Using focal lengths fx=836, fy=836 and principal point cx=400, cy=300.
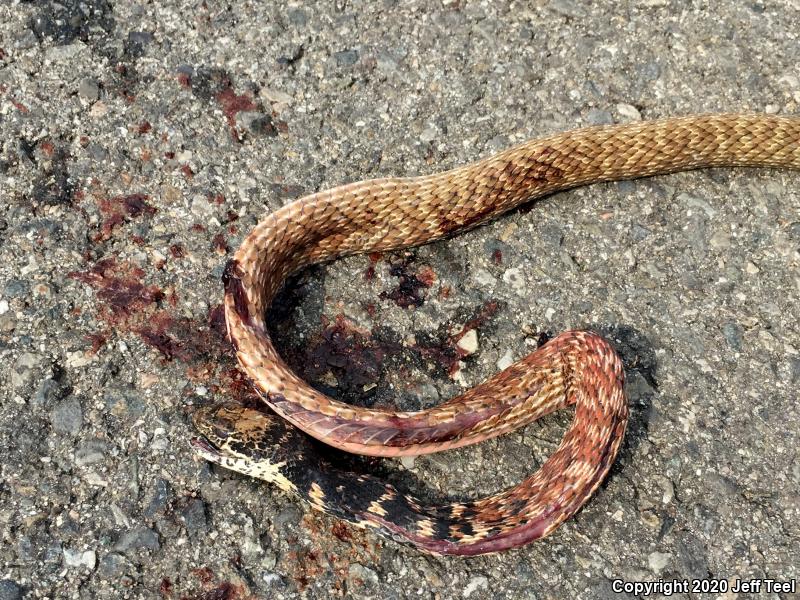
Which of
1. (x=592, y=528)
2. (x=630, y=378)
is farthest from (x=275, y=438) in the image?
(x=630, y=378)

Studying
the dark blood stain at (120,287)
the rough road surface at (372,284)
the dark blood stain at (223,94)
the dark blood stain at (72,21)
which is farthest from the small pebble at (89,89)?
the dark blood stain at (120,287)

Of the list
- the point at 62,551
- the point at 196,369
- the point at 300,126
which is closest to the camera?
the point at 62,551

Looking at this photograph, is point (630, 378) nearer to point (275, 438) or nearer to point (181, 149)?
point (275, 438)

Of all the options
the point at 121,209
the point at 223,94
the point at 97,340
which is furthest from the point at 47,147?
the point at 97,340

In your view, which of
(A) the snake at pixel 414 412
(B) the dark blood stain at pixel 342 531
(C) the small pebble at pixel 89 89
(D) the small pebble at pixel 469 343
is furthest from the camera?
(C) the small pebble at pixel 89 89

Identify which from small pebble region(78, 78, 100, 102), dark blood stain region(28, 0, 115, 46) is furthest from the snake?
dark blood stain region(28, 0, 115, 46)

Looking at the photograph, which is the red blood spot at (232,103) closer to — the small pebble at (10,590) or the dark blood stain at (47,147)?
the dark blood stain at (47,147)

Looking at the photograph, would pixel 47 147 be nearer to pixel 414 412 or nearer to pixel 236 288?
pixel 236 288
